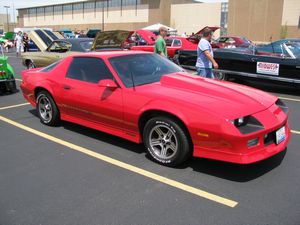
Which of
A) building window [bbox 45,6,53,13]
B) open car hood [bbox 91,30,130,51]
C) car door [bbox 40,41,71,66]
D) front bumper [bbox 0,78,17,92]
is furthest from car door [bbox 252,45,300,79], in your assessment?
building window [bbox 45,6,53,13]

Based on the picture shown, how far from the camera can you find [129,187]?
151 inches

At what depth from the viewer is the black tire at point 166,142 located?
13.4 ft

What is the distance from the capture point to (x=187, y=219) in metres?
3.18

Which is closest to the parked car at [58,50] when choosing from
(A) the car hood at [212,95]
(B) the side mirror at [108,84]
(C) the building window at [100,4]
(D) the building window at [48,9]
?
(B) the side mirror at [108,84]

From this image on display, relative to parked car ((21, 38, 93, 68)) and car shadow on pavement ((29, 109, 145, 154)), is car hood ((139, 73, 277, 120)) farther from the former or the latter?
parked car ((21, 38, 93, 68))

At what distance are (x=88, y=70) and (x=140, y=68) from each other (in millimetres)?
888

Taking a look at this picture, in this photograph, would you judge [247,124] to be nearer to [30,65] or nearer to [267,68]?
[267,68]

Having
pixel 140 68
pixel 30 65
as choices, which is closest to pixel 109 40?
pixel 30 65

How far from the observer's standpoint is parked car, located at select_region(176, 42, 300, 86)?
29.6 feet

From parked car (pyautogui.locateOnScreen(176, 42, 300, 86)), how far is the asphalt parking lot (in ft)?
13.6

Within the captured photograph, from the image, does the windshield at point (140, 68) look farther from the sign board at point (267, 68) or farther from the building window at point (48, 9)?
the building window at point (48, 9)

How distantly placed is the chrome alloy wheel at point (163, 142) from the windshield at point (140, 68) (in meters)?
0.79

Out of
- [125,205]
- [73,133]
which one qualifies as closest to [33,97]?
[73,133]

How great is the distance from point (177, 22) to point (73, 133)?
6868 centimetres
